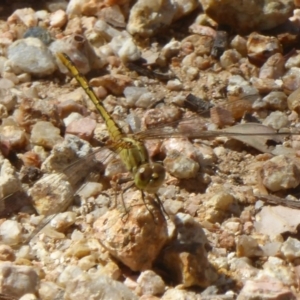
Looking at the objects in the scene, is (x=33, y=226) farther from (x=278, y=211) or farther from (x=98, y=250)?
(x=278, y=211)

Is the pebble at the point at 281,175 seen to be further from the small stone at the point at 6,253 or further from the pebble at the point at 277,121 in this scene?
the small stone at the point at 6,253

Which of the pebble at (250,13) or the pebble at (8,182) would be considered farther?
the pebble at (250,13)

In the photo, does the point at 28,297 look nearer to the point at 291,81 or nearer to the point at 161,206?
→ the point at 161,206

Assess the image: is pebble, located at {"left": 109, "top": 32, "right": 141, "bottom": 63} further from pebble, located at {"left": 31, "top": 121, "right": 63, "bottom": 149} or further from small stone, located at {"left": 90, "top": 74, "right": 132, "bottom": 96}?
pebble, located at {"left": 31, "top": 121, "right": 63, "bottom": 149}

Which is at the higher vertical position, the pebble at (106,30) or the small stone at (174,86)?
the pebble at (106,30)

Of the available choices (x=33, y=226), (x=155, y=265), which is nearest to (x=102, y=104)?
(x=33, y=226)

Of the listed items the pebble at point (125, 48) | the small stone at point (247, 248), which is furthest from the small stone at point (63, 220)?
the pebble at point (125, 48)

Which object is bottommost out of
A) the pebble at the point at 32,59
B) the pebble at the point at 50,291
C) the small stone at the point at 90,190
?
the small stone at the point at 90,190

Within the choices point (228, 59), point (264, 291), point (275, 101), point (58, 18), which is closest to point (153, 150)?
point (275, 101)
